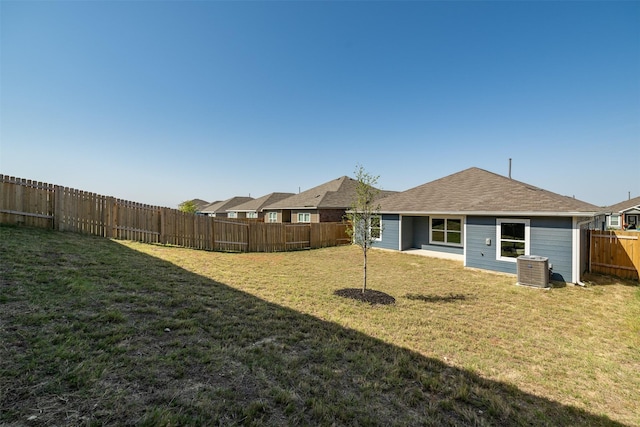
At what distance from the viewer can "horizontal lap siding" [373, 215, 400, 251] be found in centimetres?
1564

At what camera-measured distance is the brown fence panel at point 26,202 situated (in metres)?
8.38

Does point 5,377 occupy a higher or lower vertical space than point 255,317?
higher

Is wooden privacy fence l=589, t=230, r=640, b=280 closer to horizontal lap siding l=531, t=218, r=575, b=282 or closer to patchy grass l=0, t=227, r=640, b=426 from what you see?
horizontal lap siding l=531, t=218, r=575, b=282

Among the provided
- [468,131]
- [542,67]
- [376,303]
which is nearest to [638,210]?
[468,131]

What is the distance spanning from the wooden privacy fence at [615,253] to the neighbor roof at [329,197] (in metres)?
14.5

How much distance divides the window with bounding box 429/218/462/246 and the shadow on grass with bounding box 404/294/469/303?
7.76 meters

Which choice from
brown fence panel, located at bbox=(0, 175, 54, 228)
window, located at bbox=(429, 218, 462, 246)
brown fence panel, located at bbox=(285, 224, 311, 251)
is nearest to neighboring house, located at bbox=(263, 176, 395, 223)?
brown fence panel, located at bbox=(285, 224, 311, 251)

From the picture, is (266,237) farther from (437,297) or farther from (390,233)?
(437,297)

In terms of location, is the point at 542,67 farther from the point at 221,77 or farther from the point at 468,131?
the point at 221,77

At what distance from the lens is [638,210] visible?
30.4 meters

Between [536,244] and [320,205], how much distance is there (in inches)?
613

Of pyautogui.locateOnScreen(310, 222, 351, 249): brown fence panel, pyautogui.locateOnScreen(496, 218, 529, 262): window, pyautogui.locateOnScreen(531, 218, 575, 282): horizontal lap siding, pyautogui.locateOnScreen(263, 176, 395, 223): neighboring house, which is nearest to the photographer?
pyautogui.locateOnScreen(531, 218, 575, 282): horizontal lap siding

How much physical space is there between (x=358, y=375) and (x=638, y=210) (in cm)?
4670

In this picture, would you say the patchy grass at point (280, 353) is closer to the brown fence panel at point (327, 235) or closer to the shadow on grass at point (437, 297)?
the shadow on grass at point (437, 297)
